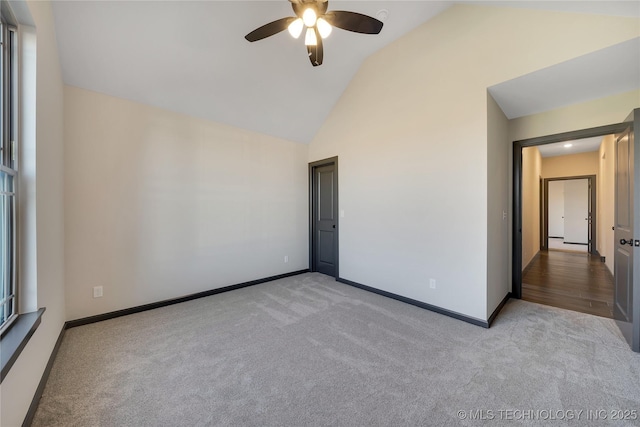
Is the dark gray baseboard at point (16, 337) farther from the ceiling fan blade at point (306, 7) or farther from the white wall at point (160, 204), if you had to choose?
the ceiling fan blade at point (306, 7)

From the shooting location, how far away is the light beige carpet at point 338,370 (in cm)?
148

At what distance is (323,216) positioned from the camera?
4684mm

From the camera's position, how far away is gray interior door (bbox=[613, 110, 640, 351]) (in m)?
2.10

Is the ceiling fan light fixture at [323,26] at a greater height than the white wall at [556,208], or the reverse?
the ceiling fan light fixture at [323,26]

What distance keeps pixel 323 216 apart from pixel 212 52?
3.00 m

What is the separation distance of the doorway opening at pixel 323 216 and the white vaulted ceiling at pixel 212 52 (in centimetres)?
129

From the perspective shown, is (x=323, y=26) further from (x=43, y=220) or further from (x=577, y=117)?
(x=577, y=117)

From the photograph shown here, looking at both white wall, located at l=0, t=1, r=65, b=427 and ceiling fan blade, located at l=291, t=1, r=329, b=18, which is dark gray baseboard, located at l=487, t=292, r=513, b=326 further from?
white wall, located at l=0, t=1, r=65, b=427

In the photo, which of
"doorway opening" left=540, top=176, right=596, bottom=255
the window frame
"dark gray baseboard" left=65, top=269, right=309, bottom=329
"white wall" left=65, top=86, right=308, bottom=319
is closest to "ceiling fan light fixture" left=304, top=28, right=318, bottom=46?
the window frame

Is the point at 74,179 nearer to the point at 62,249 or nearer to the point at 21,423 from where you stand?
the point at 62,249

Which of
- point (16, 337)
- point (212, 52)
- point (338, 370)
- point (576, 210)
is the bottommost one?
point (338, 370)

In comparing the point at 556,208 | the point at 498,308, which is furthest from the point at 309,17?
the point at 556,208

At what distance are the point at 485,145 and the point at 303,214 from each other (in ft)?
10.2

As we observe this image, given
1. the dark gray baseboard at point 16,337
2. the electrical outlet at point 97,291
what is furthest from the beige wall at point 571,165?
the electrical outlet at point 97,291
